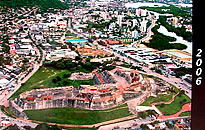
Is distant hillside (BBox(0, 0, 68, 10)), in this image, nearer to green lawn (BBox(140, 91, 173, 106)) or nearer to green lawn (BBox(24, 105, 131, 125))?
green lawn (BBox(24, 105, 131, 125))

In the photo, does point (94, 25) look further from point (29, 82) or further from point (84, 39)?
point (29, 82)

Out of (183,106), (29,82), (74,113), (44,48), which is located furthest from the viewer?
(44,48)

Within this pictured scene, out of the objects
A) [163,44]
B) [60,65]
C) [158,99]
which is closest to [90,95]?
[158,99]

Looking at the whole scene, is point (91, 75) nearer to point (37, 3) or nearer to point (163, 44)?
point (163, 44)

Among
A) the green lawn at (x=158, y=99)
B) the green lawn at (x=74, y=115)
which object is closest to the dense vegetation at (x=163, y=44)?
the green lawn at (x=158, y=99)

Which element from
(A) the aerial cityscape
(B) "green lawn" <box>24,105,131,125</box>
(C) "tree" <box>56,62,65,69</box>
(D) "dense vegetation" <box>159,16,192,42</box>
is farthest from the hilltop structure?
(D) "dense vegetation" <box>159,16,192,42</box>

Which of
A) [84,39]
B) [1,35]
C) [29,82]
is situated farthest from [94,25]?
[29,82]

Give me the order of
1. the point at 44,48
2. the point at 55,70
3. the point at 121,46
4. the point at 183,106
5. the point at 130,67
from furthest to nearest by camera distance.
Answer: the point at 121,46, the point at 44,48, the point at 130,67, the point at 55,70, the point at 183,106

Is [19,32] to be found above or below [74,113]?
above
